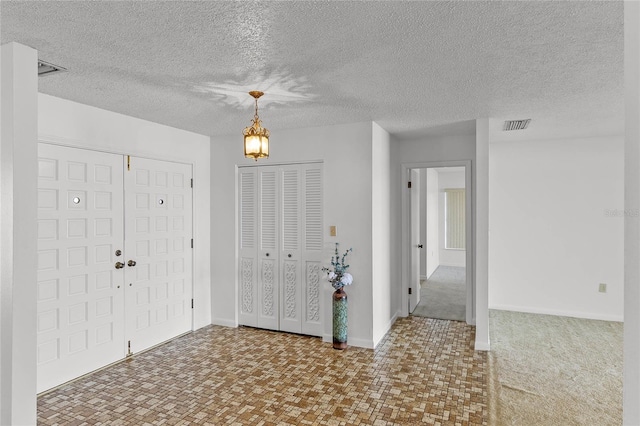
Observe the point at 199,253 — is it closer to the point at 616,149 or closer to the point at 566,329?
the point at 566,329

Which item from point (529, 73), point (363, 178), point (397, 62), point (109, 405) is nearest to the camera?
point (397, 62)

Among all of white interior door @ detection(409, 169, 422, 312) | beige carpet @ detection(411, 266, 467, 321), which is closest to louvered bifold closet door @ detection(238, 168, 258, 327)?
white interior door @ detection(409, 169, 422, 312)

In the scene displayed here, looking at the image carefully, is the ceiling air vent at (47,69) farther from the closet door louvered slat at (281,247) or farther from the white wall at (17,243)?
the closet door louvered slat at (281,247)

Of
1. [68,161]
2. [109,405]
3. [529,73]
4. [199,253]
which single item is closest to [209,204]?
[199,253]

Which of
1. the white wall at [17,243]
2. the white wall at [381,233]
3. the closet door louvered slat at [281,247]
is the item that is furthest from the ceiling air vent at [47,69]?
the white wall at [381,233]

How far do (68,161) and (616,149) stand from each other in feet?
21.5

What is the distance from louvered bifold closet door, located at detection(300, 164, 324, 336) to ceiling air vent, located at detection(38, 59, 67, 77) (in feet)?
8.65

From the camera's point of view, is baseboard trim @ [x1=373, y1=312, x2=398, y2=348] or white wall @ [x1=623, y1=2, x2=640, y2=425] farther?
baseboard trim @ [x1=373, y1=312, x2=398, y2=348]

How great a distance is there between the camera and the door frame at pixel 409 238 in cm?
510

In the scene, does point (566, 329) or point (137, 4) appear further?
point (566, 329)

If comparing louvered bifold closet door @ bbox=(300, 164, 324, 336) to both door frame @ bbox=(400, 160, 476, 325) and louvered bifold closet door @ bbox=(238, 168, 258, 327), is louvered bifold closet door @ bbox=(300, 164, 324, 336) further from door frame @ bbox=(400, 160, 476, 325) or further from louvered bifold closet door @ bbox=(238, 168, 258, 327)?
door frame @ bbox=(400, 160, 476, 325)

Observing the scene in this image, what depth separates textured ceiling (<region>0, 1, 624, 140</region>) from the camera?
1.94 metres

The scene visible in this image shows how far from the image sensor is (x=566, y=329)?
16.1 ft

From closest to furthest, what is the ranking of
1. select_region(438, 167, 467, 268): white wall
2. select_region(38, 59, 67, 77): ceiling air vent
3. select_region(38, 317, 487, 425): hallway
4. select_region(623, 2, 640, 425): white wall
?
select_region(623, 2, 640, 425): white wall
select_region(38, 59, 67, 77): ceiling air vent
select_region(38, 317, 487, 425): hallway
select_region(438, 167, 467, 268): white wall
